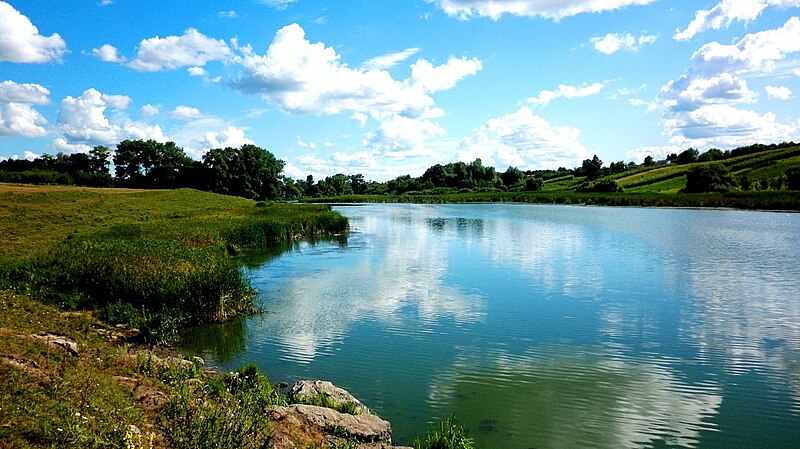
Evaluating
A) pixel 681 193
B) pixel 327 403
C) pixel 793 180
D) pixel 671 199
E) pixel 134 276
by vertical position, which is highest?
pixel 793 180

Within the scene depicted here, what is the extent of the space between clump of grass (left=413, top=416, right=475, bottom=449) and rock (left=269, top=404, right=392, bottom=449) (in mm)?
674

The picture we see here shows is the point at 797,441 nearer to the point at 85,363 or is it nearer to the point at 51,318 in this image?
the point at 85,363

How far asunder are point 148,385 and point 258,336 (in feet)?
25.3

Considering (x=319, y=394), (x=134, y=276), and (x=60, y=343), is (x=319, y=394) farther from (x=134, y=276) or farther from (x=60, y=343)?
(x=134, y=276)

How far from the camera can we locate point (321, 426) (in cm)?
882

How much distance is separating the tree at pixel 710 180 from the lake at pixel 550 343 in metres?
74.4

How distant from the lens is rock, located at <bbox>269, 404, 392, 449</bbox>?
8203mm

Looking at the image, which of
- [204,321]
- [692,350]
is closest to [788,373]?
[692,350]

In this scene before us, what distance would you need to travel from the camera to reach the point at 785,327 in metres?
17.4

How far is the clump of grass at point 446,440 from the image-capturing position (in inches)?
351

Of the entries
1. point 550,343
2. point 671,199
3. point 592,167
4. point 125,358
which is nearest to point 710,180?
point 671,199

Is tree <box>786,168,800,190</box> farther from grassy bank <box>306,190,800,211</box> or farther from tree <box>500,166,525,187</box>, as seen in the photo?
tree <box>500,166,525,187</box>

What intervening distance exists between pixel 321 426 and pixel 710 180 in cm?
11074

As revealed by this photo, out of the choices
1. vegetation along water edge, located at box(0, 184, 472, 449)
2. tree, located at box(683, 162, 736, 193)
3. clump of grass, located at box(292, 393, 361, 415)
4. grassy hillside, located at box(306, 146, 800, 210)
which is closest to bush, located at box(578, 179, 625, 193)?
grassy hillside, located at box(306, 146, 800, 210)
